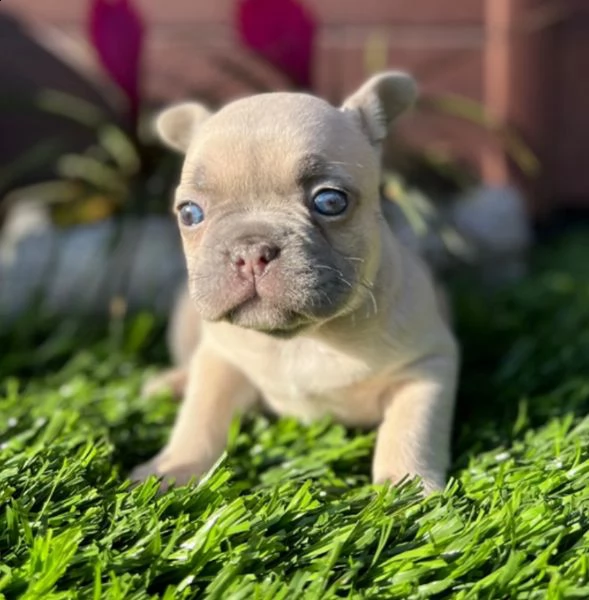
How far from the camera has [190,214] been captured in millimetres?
1734

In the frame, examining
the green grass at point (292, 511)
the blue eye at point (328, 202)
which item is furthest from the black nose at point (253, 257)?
the green grass at point (292, 511)

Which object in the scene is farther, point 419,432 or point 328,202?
point 419,432

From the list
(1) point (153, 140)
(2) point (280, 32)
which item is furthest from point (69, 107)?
(2) point (280, 32)

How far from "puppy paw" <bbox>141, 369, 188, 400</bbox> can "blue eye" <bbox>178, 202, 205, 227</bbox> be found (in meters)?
0.69

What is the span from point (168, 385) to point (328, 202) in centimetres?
88

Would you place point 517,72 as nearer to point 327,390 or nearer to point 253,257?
point 327,390

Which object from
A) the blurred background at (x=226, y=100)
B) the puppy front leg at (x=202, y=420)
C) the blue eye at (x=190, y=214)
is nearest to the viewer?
the blue eye at (x=190, y=214)

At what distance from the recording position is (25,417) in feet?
6.66

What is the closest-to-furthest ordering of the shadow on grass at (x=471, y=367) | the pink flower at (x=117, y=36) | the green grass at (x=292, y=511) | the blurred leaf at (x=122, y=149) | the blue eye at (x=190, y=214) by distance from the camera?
the green grass at (x=292, y=511)
the blue eye at (x=190, y=214)
the shadow on grass at (x=471, y=367)
the pink flower at (x=117, y=36)
the blurred leaf at (x=122, y=149)

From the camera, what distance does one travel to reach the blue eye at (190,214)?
1720mm

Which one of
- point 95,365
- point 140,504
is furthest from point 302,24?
point 140,504

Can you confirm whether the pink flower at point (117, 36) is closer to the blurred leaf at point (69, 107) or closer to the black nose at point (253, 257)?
the blurred leaf at point (69, 107)

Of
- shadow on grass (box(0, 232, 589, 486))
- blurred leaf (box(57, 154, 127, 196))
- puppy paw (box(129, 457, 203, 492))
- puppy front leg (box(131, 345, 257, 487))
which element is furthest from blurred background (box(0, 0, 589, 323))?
puppy paw (box(129, 457, 203, 492))

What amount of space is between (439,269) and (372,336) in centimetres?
141
